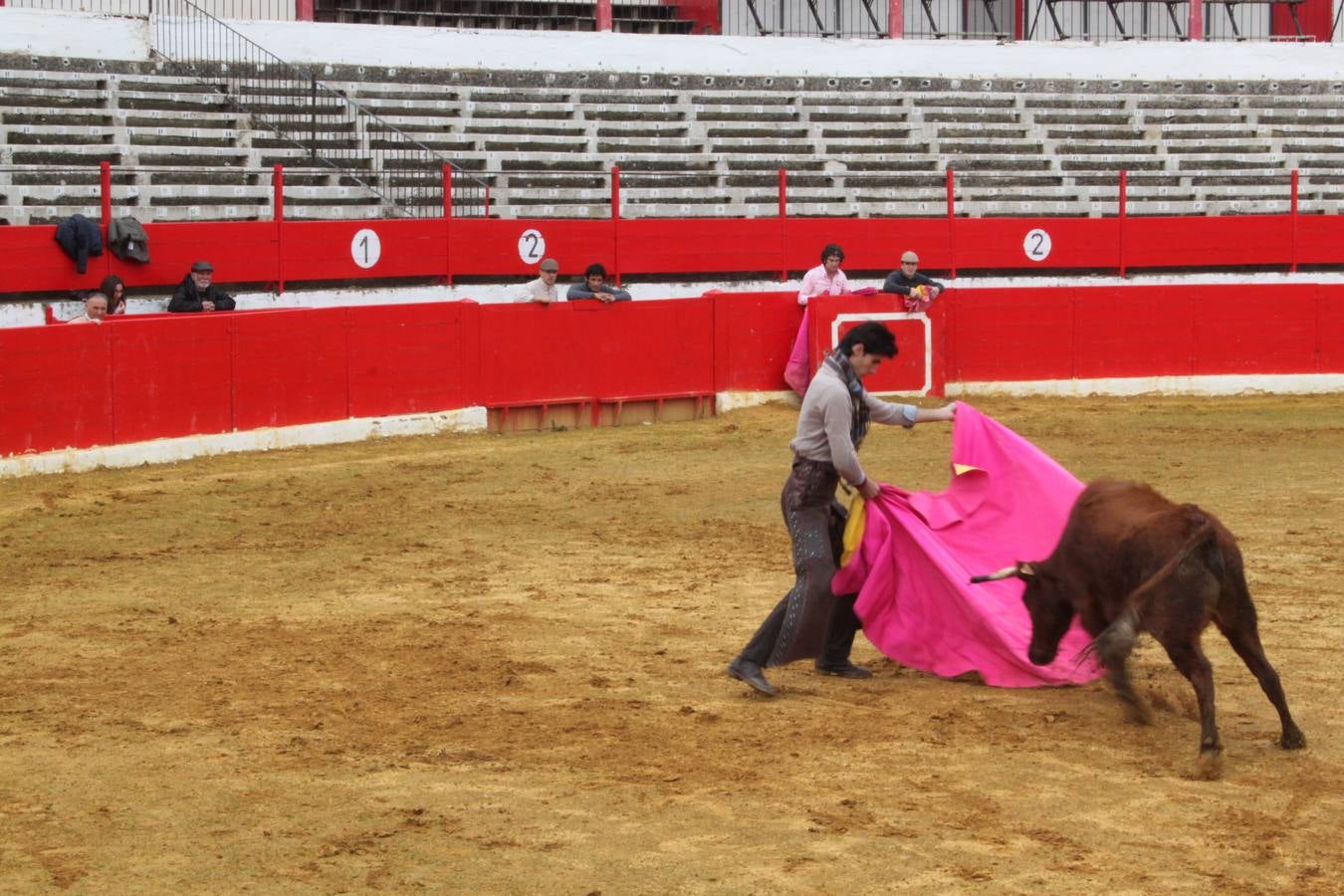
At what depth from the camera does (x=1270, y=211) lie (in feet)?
81.3

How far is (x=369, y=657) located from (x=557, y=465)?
619 centimetres

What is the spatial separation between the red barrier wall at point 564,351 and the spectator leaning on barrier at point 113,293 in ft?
2.97

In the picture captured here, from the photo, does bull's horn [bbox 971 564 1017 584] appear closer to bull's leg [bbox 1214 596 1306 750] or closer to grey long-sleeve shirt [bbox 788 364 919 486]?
grey long-sleeve shirt [bbox 788 364 919 486]

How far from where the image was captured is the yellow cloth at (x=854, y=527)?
7680 millimetres

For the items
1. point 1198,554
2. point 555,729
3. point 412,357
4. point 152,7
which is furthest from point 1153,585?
point 152,7

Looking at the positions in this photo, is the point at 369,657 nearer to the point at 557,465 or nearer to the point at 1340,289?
the point at 557,465

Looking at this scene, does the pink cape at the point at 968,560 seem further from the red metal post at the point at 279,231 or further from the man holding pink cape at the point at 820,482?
the red metal post at the point at 279,231

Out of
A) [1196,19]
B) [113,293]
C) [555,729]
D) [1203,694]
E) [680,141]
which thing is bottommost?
[555,729]

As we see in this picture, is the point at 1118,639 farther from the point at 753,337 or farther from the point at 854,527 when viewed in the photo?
the point at 753,337

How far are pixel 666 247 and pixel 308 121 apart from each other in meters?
4.49

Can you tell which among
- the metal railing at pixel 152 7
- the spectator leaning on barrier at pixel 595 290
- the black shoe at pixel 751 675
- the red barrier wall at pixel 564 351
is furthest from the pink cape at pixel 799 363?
the black shoe at pixel 751 675

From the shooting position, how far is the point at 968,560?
7.87 meters

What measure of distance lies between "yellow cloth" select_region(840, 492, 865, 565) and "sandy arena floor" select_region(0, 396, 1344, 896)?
1.96 feet

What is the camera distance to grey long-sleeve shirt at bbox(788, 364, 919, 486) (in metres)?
7.25
